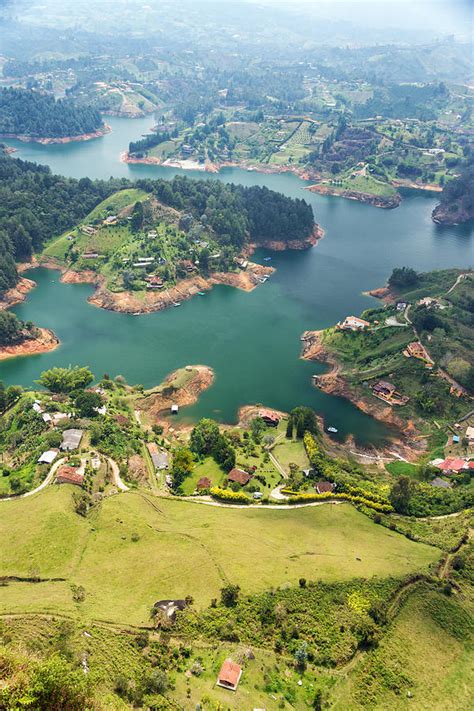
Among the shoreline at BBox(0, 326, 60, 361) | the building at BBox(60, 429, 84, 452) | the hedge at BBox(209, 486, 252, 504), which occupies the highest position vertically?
the building at BBox(60, 429, 84, 452)

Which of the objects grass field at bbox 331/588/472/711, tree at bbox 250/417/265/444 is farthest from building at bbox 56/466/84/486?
grass field at bbox 331/588/472/711

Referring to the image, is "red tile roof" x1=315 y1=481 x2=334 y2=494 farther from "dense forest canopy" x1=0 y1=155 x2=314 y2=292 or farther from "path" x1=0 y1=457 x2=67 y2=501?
"dense forest canopy" x1=0 y1=155 x2=314 y2=292

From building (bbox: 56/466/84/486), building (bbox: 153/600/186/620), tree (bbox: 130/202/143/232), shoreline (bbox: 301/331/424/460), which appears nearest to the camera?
building (bbox: 153/600/186/620)

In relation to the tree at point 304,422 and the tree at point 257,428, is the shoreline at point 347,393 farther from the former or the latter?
the tree at point 257,428

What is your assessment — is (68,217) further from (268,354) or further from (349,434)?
(349,434)

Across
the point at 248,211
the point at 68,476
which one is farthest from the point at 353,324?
the point at 68,476

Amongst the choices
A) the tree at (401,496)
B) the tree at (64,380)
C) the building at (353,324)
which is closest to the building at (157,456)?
the tree at (64,380)

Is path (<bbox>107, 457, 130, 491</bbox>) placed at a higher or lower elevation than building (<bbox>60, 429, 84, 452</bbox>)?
lower
